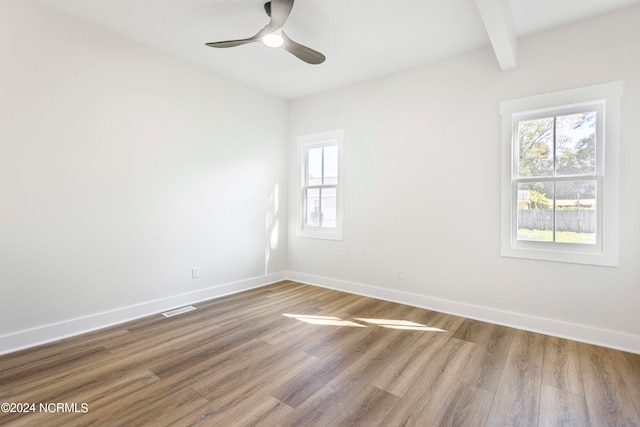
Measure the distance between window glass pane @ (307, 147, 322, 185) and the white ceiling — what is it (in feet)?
4.38

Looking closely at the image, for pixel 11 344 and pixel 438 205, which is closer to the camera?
pixel 11 344

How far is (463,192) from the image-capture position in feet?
10.8

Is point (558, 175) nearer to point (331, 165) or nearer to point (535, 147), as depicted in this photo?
point (535, 147)

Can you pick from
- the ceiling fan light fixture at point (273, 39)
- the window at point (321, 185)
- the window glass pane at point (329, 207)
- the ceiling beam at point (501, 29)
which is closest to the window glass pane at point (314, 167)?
the window at point (321, 185)

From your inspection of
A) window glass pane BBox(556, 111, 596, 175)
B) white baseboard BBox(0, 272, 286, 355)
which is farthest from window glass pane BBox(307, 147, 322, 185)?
window glass pane BBox(556, 111, 596, 175)

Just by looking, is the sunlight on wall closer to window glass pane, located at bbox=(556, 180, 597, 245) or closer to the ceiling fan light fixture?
the ceiling fan light fixture

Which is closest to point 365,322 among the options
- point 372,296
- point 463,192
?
point 372,296

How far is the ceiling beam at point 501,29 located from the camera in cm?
216

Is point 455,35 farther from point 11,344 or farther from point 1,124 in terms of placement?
point 11,344

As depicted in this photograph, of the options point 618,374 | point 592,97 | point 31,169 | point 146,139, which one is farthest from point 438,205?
point 31,169

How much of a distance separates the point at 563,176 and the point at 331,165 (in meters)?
2.74

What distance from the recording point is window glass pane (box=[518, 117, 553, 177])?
2889 millimetres

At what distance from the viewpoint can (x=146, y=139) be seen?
3.19m

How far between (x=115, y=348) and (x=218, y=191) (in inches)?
80.3
